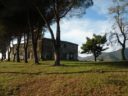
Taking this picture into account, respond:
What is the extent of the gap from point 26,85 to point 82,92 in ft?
13.2

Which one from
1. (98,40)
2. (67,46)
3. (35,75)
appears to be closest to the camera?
(35,75)

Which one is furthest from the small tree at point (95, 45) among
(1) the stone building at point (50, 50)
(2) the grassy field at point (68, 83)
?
(2) the grassy field at point (68, 83)

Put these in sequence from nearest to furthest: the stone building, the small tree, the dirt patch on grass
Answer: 1. the dirt patch on grass
2. the small tree
3. the stone building

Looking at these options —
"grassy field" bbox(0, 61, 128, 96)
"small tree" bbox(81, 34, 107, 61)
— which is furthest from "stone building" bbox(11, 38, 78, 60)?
"grassy field" bbox(0, 61, 128, 96)

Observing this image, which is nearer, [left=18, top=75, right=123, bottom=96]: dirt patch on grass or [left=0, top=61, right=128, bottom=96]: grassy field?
[left=18, top=75, right=123, bottom=96]: dirt patch on grass

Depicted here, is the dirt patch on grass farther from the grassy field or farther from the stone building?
the stone building

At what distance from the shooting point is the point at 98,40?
6806cm

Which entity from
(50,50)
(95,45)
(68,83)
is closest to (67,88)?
(68,83)

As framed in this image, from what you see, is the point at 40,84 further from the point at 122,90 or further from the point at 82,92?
the point at 122,90

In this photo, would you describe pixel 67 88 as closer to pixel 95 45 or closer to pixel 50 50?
pixel 95 45

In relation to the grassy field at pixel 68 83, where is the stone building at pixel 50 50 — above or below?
above

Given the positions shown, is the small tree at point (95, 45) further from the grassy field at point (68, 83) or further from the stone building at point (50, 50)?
the grassy field at point (68, 83)

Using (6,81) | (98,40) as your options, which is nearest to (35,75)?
(6,81)

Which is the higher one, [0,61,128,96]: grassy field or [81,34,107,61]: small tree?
[81,34,107,61]: small tree
